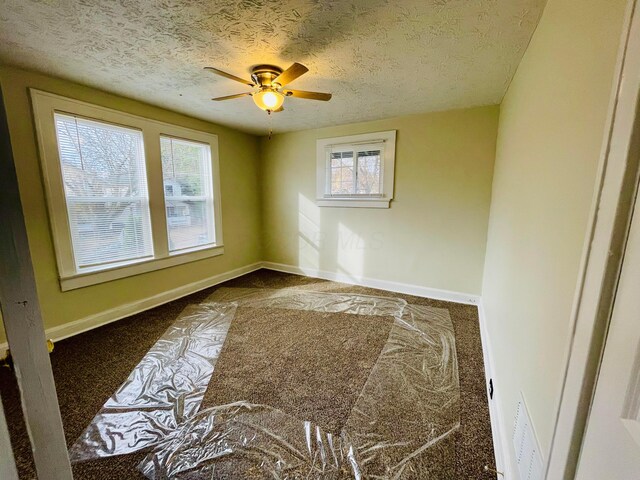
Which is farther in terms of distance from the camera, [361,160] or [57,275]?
[361,160]

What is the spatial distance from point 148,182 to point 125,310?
1.40 meters

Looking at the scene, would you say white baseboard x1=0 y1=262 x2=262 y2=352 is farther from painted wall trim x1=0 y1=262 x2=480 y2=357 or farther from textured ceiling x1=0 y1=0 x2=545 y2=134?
textured ceiling x1=0 y1=0 x2=545 y2=134

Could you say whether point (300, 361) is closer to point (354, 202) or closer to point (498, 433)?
point (498, 433)

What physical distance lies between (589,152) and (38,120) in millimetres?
3389

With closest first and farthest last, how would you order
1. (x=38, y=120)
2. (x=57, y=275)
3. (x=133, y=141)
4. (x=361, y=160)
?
(x=38, y=120) < (x=57, y=275) < (x=133, y=141) < (x=361, y=160)

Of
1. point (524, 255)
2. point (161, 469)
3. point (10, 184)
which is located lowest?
point (161, 469)

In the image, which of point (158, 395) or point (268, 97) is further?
point (268, 97)

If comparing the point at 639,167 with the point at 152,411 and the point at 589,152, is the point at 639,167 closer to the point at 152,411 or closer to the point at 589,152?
the point at 589,152

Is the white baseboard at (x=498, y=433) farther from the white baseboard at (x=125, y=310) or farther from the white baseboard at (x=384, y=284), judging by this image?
the white baseboard at (x=125, y=310)

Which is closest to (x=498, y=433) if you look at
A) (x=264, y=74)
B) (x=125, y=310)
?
(x=264, y=74)

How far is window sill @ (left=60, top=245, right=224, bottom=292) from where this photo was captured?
2424 mm

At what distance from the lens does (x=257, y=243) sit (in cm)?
461

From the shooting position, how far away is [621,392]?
49 cm

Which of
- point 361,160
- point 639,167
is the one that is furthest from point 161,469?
point 361,160
